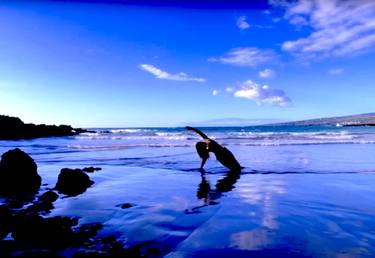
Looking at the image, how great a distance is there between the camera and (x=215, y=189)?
854 centimetres

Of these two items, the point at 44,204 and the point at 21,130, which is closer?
the point at 44,204

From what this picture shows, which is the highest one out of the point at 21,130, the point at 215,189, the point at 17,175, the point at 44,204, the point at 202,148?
the point at 21,130

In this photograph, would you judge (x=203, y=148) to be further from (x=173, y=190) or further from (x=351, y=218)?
(x=351, y=218)

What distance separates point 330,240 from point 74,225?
3.54 m

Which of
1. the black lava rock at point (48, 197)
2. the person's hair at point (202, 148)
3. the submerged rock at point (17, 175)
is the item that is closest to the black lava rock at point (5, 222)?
the black lava rock at point (48, 197)

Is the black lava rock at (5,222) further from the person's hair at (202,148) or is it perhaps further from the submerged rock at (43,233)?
the person's hair at (202,148)

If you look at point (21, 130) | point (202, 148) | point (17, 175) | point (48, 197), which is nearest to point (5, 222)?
point (48, 197)

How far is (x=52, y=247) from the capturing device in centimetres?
412

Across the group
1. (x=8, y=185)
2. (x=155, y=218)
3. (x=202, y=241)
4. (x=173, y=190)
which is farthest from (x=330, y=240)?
(x=8, y=185)

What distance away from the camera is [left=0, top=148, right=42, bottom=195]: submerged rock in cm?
874

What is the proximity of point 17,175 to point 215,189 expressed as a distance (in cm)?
505

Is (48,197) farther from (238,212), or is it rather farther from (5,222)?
(238,212)

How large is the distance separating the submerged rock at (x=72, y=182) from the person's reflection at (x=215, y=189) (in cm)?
293

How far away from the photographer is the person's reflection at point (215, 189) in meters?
7.06
